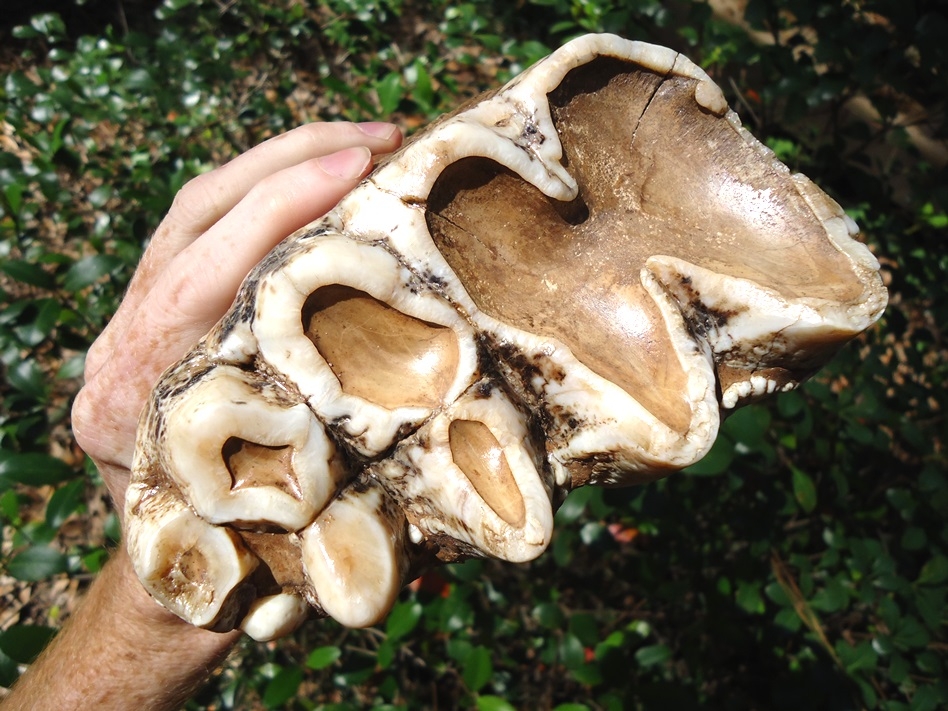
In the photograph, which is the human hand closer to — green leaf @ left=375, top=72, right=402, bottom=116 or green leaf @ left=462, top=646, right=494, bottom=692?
green leaf @ left=375, top=72, right=402, bottom=116

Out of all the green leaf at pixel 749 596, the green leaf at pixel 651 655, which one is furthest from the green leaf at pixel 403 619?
the green leaf at pixel 749 596


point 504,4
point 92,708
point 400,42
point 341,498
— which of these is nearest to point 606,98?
point 341,498

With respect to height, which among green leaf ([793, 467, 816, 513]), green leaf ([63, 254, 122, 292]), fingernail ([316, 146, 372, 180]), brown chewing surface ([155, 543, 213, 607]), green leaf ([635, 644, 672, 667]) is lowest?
green leaf ([635, 644, 672, 667])

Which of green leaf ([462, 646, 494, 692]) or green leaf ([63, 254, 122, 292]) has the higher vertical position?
green leaf ([63, 254, 122, 292])

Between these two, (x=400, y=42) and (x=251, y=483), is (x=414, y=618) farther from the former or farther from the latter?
(x=400, y=42)

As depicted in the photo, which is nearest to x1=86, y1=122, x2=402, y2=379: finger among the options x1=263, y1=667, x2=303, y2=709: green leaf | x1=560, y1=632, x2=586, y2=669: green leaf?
x1=263, y1=667, x2=303, y2=709: green leaf
